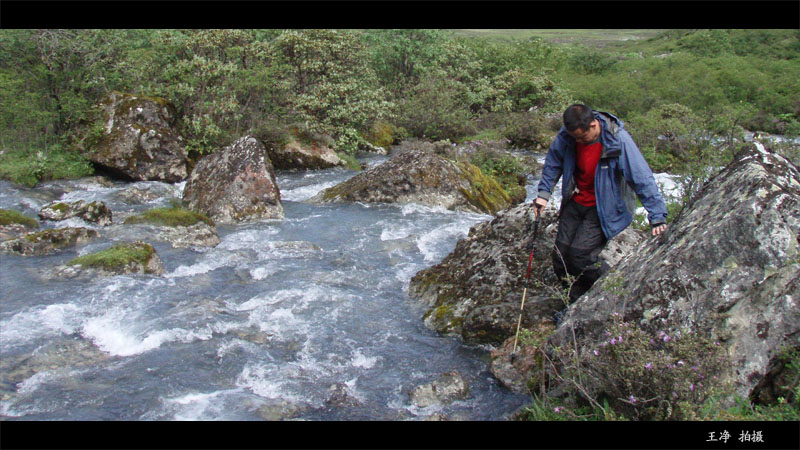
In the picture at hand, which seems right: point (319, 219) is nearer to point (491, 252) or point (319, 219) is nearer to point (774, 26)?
point (491, 252)

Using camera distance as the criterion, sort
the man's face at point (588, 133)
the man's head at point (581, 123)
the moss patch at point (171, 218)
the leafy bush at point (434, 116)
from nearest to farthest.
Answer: the man's head at point (581, 123)
the man's face at point (588, 133)
the moss patch at point (171, 218)
the leafy bush at point (434, 116)

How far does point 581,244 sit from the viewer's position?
6773mm

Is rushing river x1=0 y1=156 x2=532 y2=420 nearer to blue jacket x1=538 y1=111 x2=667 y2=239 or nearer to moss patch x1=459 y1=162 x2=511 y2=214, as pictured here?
blue jacket x1=538 y1=111 x2=667 y2=239

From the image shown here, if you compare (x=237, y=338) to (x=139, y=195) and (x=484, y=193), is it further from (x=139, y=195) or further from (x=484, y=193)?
(x=139, y=195)

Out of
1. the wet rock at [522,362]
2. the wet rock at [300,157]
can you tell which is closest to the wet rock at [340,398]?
the wet rock at [522,362]

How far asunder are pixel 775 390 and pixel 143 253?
30.5ft

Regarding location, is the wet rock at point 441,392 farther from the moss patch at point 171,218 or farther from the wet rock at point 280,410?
the moss patch at point 171,218

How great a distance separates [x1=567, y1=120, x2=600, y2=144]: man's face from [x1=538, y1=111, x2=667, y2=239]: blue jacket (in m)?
0.09

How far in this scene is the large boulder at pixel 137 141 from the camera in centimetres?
1797

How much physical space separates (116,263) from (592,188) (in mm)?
7738

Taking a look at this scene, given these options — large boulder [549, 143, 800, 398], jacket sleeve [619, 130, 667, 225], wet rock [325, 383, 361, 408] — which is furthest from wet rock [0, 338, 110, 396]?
jacket sleeve [619, 130, 667, 225]

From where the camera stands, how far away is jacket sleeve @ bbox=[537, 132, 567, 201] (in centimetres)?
661

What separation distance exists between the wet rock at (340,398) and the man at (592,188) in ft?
8.70

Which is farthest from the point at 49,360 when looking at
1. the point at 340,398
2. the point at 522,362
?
the point at 522,362
